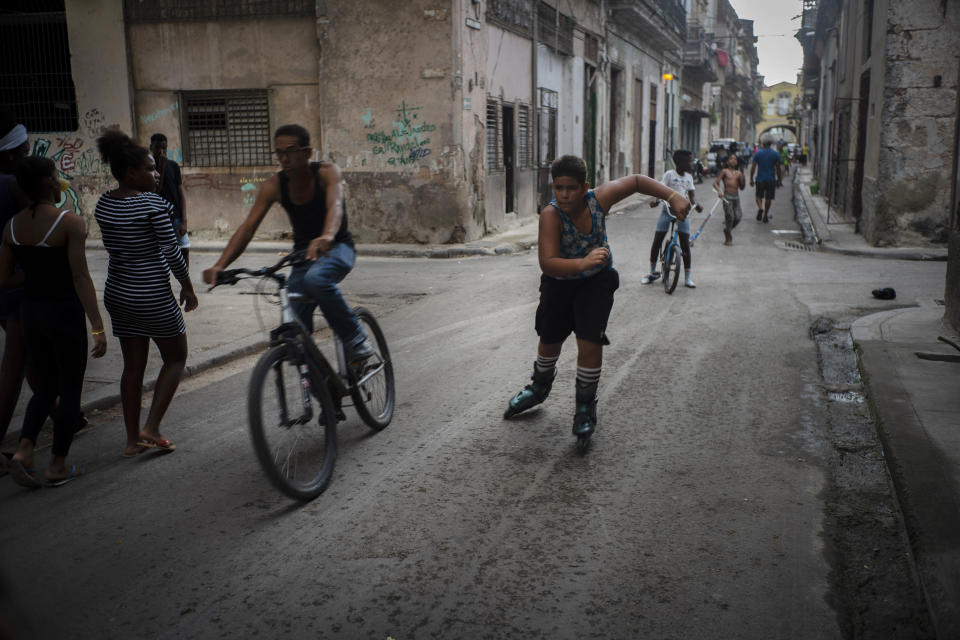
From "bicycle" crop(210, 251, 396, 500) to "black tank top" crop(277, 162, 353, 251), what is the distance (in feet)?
1.17

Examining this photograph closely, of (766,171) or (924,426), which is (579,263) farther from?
(766,171)

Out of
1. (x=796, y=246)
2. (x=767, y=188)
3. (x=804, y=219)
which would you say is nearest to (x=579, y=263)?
(x=796, y=246)

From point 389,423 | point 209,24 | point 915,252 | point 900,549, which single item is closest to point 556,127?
point 209,24

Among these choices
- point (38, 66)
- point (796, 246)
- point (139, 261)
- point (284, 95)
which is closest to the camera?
point (139, 261)

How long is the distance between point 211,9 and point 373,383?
1234 cm

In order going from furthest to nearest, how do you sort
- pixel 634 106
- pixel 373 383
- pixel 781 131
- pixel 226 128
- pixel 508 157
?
pixel 781 131
pixel 634 106
pixel 508 157
pixel 226 128
pixel 373 383

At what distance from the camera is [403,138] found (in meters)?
14.9

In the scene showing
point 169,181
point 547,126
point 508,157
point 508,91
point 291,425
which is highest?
point 508,91

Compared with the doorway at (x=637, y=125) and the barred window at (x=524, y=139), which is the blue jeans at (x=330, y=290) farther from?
the doorway at (x=637, y=125)

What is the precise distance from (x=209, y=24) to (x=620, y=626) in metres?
14.8

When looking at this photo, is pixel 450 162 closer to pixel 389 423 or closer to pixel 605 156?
pixel 389 423

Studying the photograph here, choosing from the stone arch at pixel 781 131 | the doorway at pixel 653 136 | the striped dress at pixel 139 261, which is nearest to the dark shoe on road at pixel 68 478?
the striped dress at pixel 139 261

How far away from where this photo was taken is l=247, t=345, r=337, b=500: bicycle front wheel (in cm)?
379

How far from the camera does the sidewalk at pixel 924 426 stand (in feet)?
10.5
